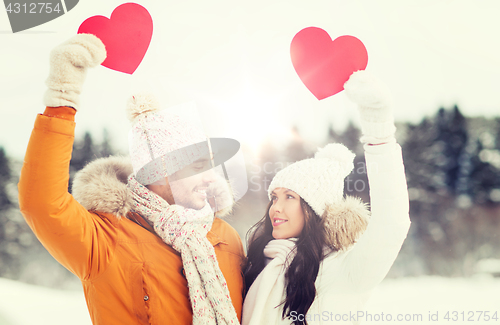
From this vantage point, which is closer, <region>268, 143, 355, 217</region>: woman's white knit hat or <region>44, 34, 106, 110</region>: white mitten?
<region>44, 34, 106, 110</region>: white mitten

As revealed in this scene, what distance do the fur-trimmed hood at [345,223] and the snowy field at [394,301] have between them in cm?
105

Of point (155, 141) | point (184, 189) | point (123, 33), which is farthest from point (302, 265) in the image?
point (123, 33)

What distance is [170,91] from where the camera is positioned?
1.63 metres

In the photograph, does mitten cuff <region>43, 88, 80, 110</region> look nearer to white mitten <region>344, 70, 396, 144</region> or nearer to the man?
the man

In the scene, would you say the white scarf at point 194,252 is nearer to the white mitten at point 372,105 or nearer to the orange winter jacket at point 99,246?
the orange winter jacket at point 99,246

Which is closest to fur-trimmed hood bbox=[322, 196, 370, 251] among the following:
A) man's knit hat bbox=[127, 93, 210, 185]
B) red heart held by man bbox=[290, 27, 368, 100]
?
red heart held by man bbox=[290, 27, 368, 100]

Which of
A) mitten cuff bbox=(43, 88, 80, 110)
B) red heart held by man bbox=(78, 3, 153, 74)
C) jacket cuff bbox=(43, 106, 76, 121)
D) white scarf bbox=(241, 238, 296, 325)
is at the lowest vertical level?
white scarf bbox=(241, 238, 296, 325)

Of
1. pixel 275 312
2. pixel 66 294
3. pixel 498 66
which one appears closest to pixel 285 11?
pixel 498 66

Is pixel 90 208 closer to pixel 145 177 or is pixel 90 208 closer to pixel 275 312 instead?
pixel 145 177

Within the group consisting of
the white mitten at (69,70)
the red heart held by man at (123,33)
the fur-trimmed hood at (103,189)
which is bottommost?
the fur-trimmed hood at (103,189)

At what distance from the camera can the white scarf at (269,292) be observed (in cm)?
123

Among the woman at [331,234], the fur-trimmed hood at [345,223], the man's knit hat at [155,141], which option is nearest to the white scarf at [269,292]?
the woman at [331,234]

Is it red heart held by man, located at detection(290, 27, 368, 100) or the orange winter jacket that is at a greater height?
red heart held by man, located at detection(290, 27, 368, 100)

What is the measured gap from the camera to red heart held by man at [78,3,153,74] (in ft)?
3.88
